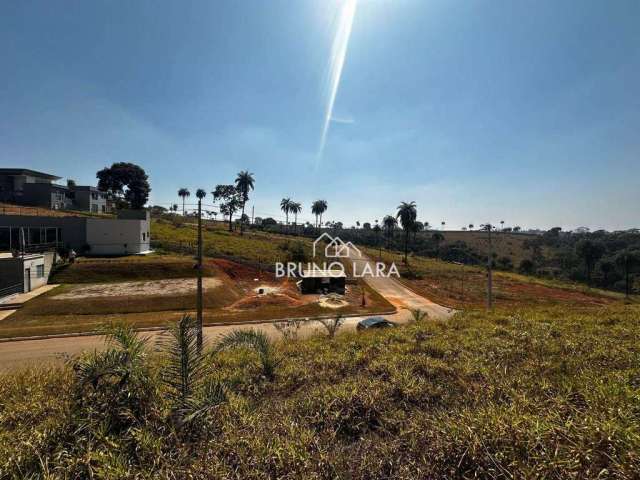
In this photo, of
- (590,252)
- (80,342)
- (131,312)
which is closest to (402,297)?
(131,312)

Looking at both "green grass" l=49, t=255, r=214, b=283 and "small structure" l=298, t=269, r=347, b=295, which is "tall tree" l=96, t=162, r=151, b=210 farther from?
"small structure" l=298, t=269, r=347, b=295

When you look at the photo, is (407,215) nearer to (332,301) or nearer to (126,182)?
(332,301)

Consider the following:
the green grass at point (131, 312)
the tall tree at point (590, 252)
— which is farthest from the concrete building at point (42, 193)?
the tall tree at point (590, 252)

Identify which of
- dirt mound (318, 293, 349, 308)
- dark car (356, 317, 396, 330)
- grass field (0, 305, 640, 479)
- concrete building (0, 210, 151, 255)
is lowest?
dirt mound (318, 293, 349, 308)

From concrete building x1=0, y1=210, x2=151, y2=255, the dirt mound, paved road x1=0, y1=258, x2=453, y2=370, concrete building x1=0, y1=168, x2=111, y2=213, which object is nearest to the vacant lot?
the dirt mound

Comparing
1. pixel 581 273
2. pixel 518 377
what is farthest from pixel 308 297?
pixel 581 273

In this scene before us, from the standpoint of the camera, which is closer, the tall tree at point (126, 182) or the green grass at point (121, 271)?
the green grass at point (121, 271)

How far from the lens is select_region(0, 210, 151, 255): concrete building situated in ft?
103

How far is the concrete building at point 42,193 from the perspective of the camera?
187ft

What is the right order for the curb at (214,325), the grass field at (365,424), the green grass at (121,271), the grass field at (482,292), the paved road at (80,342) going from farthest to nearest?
the grass field at (482,292) → the green grass at (121,271) → the curb at (214,325) → the paved road at (80,342) → the grass field at (365,424)

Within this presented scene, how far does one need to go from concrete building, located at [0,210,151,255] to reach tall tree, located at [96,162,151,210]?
147 ft

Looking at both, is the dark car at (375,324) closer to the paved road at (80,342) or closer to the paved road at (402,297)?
the paved road at (80,342)

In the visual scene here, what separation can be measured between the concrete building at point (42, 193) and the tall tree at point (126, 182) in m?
7.24

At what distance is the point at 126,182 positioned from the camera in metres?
76.6
